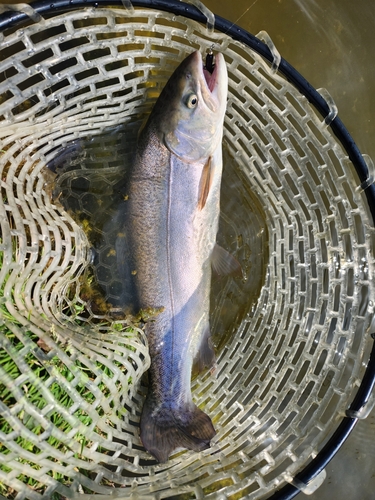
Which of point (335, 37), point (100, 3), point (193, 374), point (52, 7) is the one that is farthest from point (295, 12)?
point (193, 374)

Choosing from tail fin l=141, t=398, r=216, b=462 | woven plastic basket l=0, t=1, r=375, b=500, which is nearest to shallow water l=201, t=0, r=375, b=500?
woven plastic basket l=0, t=1, r=375, b=500

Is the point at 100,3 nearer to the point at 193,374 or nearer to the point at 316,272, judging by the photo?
the point at 316,272

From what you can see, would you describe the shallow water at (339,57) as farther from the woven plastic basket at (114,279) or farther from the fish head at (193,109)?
the fish head at (193,109)

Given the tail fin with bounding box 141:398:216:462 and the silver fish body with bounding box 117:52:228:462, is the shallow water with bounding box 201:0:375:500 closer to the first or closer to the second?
the silver fish body with bounding box 117:52:228:462

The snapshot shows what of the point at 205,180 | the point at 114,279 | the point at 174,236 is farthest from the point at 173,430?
the point at 205,180

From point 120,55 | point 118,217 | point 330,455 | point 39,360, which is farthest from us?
point 118,217
